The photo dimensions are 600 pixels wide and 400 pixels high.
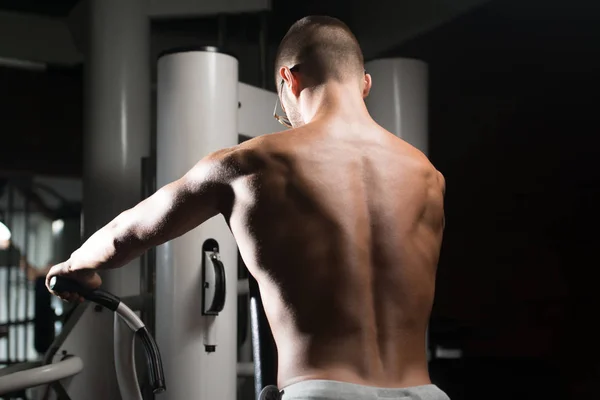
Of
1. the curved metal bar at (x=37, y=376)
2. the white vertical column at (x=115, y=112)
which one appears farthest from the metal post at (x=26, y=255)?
the curved metal bar at (x=37, y=376)

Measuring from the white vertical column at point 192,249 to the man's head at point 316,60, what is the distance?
2.31 feet

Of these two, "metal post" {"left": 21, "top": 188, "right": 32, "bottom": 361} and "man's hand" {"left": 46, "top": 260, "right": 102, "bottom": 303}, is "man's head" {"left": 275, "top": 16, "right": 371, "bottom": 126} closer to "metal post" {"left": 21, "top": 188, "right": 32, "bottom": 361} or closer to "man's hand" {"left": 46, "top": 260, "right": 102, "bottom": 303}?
"man's hand" {"left": 46, "top": 260, "right": 102, "bottom": 303}

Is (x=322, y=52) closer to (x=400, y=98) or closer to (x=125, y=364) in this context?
(x=125, y=364)

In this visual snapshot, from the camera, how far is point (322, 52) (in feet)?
5.08

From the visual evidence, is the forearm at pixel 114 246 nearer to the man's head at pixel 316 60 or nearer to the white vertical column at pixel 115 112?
the man's head at pixel 316 60

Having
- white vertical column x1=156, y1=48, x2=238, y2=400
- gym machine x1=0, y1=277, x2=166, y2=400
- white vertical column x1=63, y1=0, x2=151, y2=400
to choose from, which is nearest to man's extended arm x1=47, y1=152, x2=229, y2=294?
gym machine x1=0, y1=277, x2=166, y2=400

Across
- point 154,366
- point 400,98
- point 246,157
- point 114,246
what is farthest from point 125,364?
point 400,98

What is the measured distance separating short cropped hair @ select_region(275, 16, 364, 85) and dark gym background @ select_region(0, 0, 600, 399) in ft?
5.11

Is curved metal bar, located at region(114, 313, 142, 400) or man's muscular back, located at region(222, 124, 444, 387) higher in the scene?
man's muscular back, located at region(222, 124, 444, 387)

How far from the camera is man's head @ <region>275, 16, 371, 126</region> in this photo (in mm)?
1545

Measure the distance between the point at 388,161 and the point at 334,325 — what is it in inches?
12.9

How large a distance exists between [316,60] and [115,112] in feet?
5.03

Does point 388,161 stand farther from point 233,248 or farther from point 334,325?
point 233,248

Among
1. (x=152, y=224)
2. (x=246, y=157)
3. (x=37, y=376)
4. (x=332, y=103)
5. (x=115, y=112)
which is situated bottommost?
(x=37, y=376)
